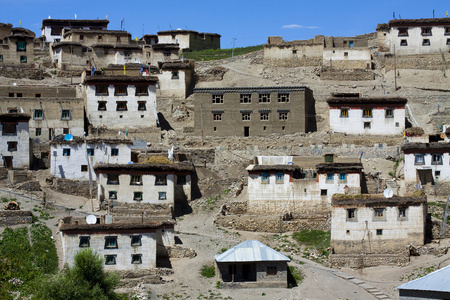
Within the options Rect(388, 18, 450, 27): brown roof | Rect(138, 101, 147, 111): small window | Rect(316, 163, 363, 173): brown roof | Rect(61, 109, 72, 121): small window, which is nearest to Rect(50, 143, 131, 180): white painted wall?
Rect(61, 109, 72, 121): small window

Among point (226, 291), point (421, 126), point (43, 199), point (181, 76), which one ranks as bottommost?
point (226, 291)

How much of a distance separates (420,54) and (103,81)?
3295cm

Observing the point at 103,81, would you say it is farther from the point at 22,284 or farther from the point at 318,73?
the point at 22,284

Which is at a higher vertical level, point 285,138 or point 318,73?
point 318,73

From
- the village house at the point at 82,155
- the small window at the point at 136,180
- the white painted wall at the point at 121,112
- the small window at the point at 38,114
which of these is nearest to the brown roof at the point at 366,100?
the white painted wall at the point at 121,112

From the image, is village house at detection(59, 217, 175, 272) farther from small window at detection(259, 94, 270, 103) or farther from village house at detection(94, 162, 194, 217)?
small window at detection(259, 94, 270, 103)

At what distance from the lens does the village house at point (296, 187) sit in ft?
220

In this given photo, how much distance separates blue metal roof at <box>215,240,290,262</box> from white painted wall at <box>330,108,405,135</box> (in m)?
21.5

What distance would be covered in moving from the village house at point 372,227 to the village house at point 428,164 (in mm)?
7840

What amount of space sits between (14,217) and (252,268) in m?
17.4

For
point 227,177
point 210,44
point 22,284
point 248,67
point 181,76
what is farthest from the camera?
point 210,44

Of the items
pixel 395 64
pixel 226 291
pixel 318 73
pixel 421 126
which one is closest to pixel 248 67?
pixel 318 73

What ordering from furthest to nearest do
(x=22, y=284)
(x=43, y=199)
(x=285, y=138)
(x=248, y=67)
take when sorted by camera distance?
(x=248, y=67) < (x=285, y=138) < (x=43, y=199) < (x=22, y=284)

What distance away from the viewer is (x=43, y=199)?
66938 mm
